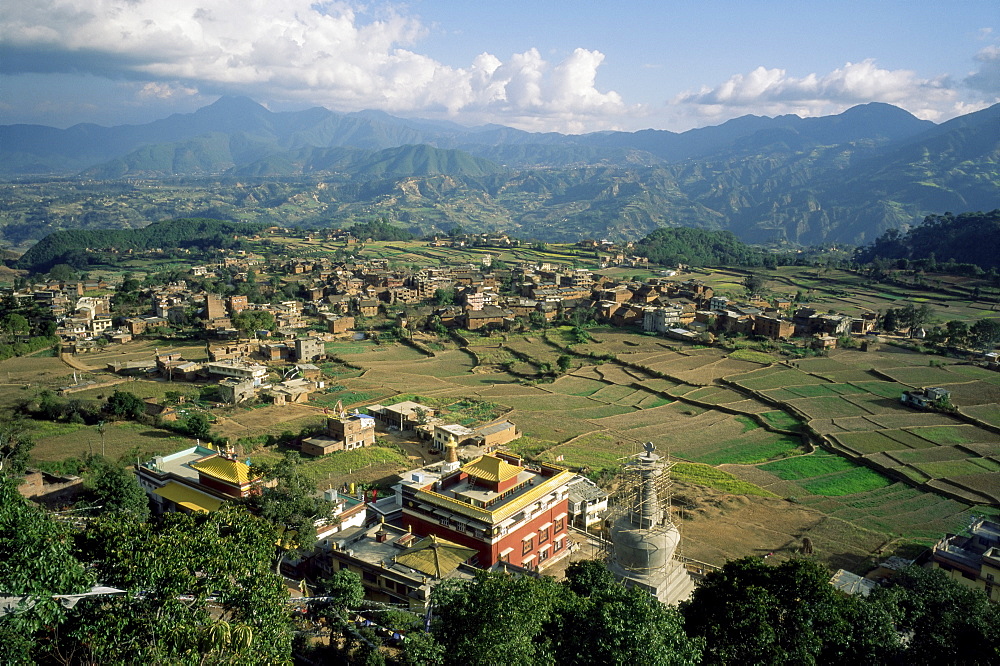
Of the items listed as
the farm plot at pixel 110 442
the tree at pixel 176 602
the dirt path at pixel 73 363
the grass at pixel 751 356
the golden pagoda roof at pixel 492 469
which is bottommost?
the dirt path at pixel 73 363

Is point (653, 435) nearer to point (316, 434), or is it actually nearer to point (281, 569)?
point (316, 434)

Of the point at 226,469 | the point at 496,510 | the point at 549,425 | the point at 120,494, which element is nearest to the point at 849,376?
the point at 549,425

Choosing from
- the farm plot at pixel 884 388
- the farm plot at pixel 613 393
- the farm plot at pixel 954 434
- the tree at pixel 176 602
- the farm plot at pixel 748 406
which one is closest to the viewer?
the tree at pixel 176 602

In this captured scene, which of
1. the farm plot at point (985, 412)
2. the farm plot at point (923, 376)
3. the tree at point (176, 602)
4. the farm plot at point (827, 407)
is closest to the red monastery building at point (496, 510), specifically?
the tree at point (176, 602)

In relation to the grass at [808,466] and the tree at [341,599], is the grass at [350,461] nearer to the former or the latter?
the tree at [341,599]

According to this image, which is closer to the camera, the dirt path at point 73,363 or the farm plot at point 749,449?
the farm plot at point 749,449

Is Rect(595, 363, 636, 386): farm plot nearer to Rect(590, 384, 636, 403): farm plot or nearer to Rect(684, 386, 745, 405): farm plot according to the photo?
Rect(590, 384, 636, 403): farm plot
